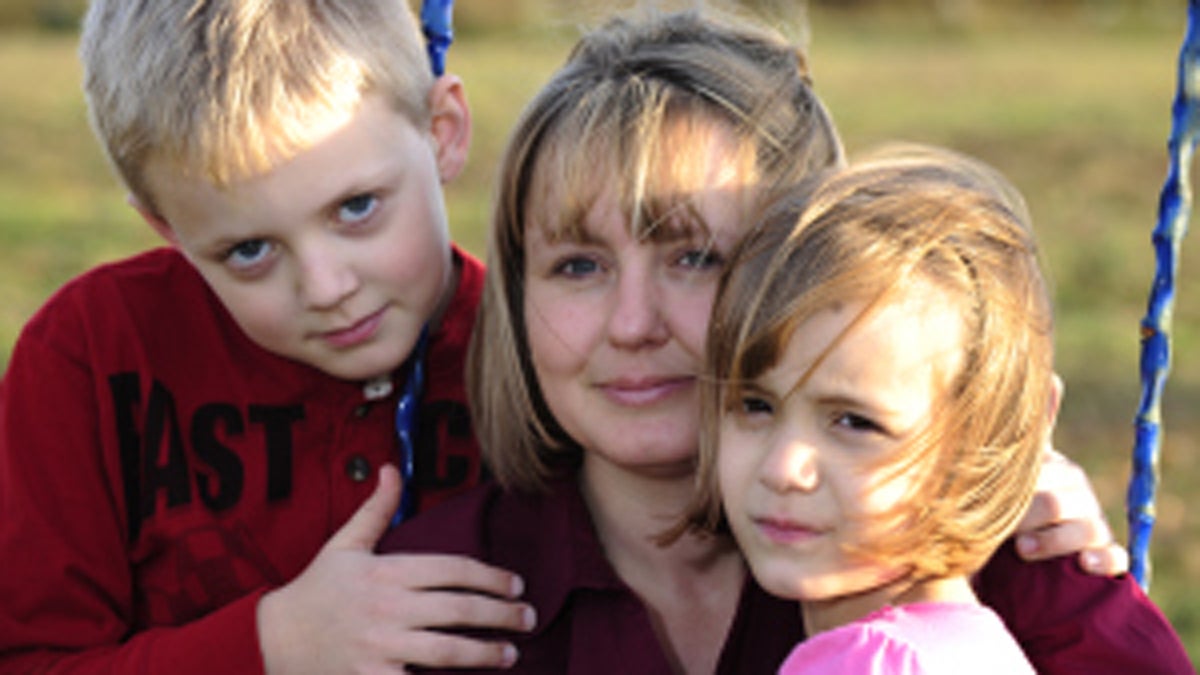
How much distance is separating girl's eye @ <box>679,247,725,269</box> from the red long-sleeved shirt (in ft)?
2.15

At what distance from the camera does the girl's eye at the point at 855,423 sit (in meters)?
1.98

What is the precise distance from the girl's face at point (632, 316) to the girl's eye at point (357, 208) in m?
0.29

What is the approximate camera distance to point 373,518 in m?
2.56

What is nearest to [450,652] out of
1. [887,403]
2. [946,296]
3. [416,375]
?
[416,375]

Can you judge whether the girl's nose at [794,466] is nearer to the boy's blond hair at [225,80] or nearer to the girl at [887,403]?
the girl at [887,403]

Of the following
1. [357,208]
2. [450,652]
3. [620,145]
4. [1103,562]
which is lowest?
[450,652]

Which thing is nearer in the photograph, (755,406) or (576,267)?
(755,406)

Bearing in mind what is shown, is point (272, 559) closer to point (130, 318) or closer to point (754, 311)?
point (130, 318)

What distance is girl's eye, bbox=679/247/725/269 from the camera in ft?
7.50

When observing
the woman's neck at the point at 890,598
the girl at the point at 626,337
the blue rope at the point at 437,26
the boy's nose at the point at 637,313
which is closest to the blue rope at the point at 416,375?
the blue rope at the point at 437,26

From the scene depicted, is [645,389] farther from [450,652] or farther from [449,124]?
[449,124]

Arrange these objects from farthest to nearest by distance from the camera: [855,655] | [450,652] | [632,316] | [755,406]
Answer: [450,652] → [632,316] → [755,406] → [855,655]

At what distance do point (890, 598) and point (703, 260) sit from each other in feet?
1.75

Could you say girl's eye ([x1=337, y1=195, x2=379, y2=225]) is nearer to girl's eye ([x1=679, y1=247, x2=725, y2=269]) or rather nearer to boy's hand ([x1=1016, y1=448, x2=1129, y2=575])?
girl's eye ([x1=679, y1=247, x2=725, y2=269])
